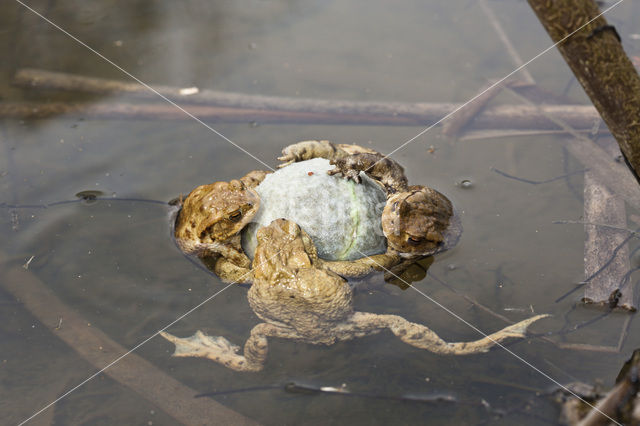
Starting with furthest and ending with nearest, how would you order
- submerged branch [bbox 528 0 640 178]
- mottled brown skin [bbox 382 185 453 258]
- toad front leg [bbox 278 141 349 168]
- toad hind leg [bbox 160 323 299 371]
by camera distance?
toad front leg [bbox 278 141 349 168] < mottled brown skin [bbox 382 185 453 258] < toad hind leg [bbox 160 323 299 371] < submerged branch [bbox 528 0 640 178]

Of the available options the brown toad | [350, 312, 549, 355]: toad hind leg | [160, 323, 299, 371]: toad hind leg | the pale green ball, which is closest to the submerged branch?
[350, 312, 549, 355]: toad hind leg

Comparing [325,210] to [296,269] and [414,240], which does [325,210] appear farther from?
[414,240]

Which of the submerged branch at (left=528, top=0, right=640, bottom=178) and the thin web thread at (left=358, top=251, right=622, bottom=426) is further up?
the submerged branch at (left=528, top=0, right=640, bottom=178)

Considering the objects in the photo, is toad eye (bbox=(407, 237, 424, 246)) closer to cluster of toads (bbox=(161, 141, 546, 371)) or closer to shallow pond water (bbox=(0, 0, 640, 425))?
cluster of toads (bbox=(161, 141, 546, 371))

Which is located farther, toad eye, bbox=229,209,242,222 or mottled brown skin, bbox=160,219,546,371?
toad eye, bbox=229,209,242,222

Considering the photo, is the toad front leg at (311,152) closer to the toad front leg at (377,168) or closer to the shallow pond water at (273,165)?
the toad front leg at (377,168)
